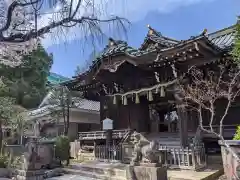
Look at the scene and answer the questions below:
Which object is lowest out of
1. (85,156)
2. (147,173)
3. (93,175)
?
(93,175)

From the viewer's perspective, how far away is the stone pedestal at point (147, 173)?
6.36 metres

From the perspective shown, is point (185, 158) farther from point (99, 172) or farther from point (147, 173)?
point (99, 172)

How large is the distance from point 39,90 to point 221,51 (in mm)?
19380

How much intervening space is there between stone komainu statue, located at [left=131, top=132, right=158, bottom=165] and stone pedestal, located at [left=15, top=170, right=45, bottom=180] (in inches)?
162

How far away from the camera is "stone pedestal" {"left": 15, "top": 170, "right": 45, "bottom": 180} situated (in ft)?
28.9

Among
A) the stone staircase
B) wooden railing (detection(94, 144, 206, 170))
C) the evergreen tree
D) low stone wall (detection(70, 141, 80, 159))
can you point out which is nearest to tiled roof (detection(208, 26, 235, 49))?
wooden railing (detection(94, 144, 206, 170))

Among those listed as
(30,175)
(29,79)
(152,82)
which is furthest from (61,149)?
(29,79)

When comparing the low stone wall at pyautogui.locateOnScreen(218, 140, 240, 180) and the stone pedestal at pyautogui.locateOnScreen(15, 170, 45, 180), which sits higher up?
the low stone wall at pyautogui.locateOnScreen(218, 140, 240, 180)

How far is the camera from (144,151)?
22.3 ft

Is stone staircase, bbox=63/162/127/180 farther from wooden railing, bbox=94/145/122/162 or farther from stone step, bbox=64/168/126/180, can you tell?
wooden railing, bbox=94/145/122/162

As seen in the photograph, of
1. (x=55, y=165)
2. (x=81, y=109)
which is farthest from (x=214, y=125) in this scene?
(x=81, y=109)

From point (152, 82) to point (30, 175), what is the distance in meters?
6.64

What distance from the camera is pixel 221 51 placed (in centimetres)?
972

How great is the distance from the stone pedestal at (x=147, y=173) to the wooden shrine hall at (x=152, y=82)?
3140 mm
